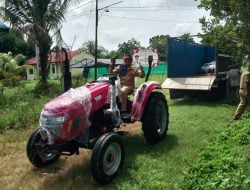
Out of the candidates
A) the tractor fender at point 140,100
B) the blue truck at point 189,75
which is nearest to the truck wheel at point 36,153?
the tractor fender at point 140,100

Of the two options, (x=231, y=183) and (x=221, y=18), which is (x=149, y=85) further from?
(x=221, y=18)

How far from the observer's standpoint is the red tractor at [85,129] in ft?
19.0

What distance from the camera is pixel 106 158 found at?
5.98 metres

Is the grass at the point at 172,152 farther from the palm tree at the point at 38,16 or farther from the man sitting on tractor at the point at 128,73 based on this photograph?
the palm tree at the point at 38,16

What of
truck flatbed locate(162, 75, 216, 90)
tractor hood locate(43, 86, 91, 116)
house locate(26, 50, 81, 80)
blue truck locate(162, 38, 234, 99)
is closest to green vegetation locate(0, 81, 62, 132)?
house locate(26, 50, 81, 80)

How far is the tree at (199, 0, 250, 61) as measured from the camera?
12.6 meters

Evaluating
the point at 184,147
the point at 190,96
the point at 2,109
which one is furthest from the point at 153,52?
the point at 184,147

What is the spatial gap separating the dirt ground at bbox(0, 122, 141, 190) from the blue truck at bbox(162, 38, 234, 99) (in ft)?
23.5

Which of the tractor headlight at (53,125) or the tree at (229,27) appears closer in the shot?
the tractor headlight at (53,125)

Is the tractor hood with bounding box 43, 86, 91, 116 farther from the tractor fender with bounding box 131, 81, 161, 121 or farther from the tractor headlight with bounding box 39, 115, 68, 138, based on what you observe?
the tractor fender with bounding box 131, 81, 161, 121

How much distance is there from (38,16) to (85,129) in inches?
482

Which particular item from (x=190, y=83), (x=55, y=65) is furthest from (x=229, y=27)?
(x=55, y=65)

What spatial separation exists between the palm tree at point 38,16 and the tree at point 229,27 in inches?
254

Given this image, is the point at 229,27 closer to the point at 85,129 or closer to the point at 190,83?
the point at 190,83
